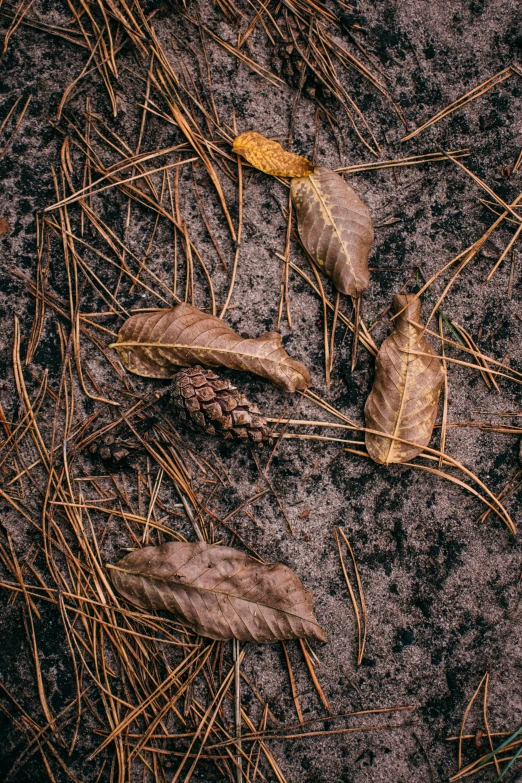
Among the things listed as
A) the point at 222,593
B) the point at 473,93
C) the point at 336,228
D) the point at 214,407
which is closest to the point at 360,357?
the point at 336,228

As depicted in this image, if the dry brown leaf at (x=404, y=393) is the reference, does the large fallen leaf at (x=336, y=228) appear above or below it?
above

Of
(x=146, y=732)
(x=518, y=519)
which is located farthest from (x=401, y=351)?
(x=146, y=732)

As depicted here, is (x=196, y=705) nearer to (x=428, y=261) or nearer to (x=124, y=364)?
(x=124, y=364)

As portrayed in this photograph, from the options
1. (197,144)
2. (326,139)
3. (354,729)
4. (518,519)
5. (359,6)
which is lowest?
(354,729)

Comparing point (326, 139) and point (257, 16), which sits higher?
point (257, 16)

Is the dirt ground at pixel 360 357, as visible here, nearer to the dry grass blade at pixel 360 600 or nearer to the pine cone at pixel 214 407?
the dry grass blade at pixel 360 600

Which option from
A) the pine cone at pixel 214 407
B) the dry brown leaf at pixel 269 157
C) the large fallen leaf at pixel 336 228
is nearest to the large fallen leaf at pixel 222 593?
the pine cone at pixel 214 407

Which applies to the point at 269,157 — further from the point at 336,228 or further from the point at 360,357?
the point at 360,357
